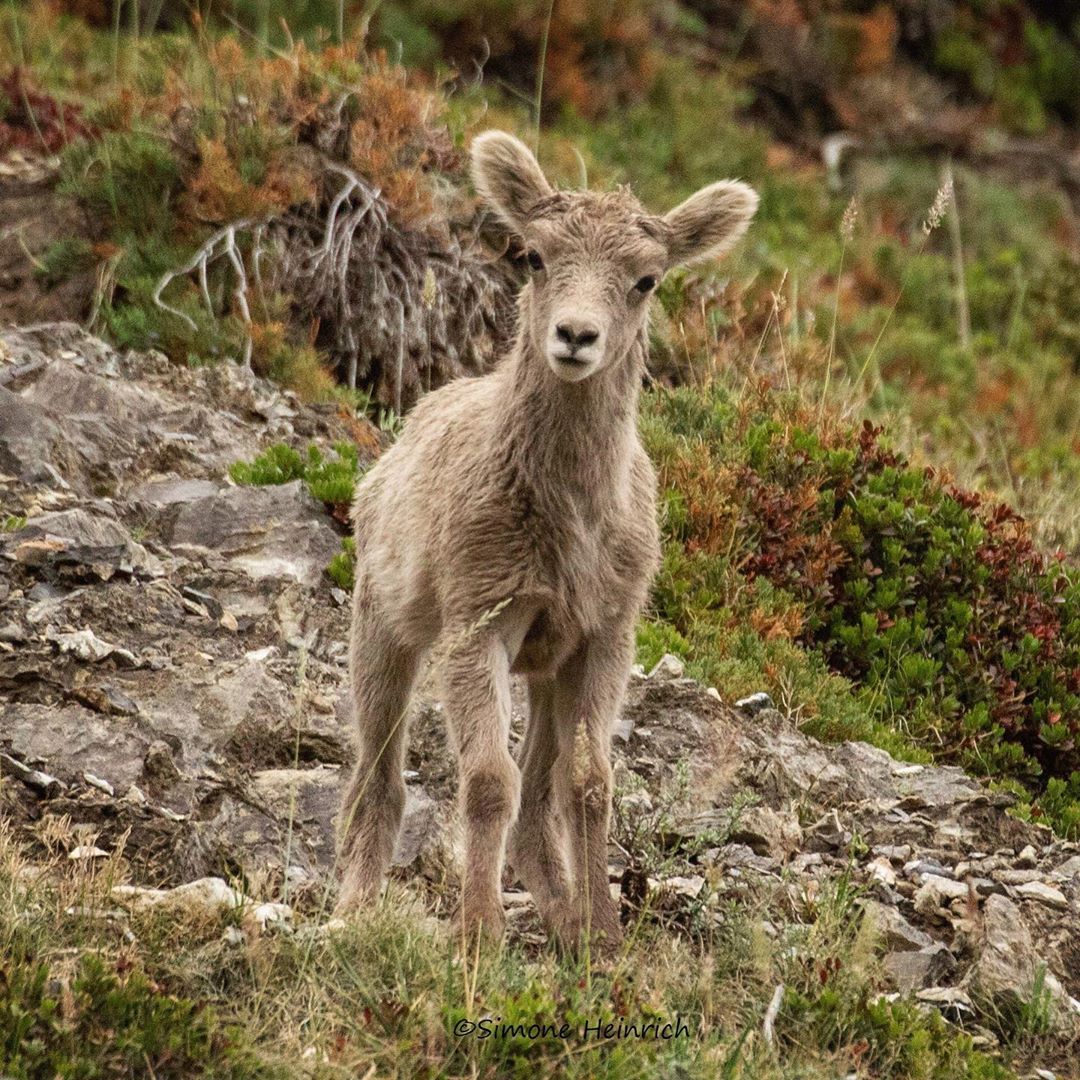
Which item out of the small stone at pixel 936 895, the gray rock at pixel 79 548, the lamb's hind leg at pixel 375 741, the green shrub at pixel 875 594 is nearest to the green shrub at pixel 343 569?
the gray rock at pixel 79 548

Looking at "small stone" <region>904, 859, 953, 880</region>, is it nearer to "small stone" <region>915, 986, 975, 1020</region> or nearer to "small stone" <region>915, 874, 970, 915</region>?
"small stone" <region>915, 874, 970, 915</region>

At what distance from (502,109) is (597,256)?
11009mm

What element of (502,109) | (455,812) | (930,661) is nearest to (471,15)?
(502,109)

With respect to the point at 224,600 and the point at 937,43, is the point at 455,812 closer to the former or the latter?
the point at 224,600

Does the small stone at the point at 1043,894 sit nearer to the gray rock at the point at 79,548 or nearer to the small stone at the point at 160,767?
the small stone at the point at 160,767

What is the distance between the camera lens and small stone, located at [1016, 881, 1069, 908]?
23.9 feet

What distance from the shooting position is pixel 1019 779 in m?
9.33

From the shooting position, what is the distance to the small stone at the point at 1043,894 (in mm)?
7289

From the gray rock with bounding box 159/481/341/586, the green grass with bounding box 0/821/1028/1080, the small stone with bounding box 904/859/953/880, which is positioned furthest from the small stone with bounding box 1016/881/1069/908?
the gray rock with bounding box 159/481/341/586

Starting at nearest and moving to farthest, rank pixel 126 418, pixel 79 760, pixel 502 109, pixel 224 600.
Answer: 1. pixel 79 760
2. pixel 224 600
3. pixel 126 418
4. pixel 502 109

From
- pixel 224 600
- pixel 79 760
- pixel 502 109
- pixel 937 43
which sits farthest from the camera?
pixel 937 43

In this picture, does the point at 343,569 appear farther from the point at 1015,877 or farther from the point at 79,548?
the point at 1015,877

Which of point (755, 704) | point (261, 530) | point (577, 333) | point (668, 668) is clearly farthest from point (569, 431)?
point (261, 530)

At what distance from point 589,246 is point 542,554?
3.53 feet
